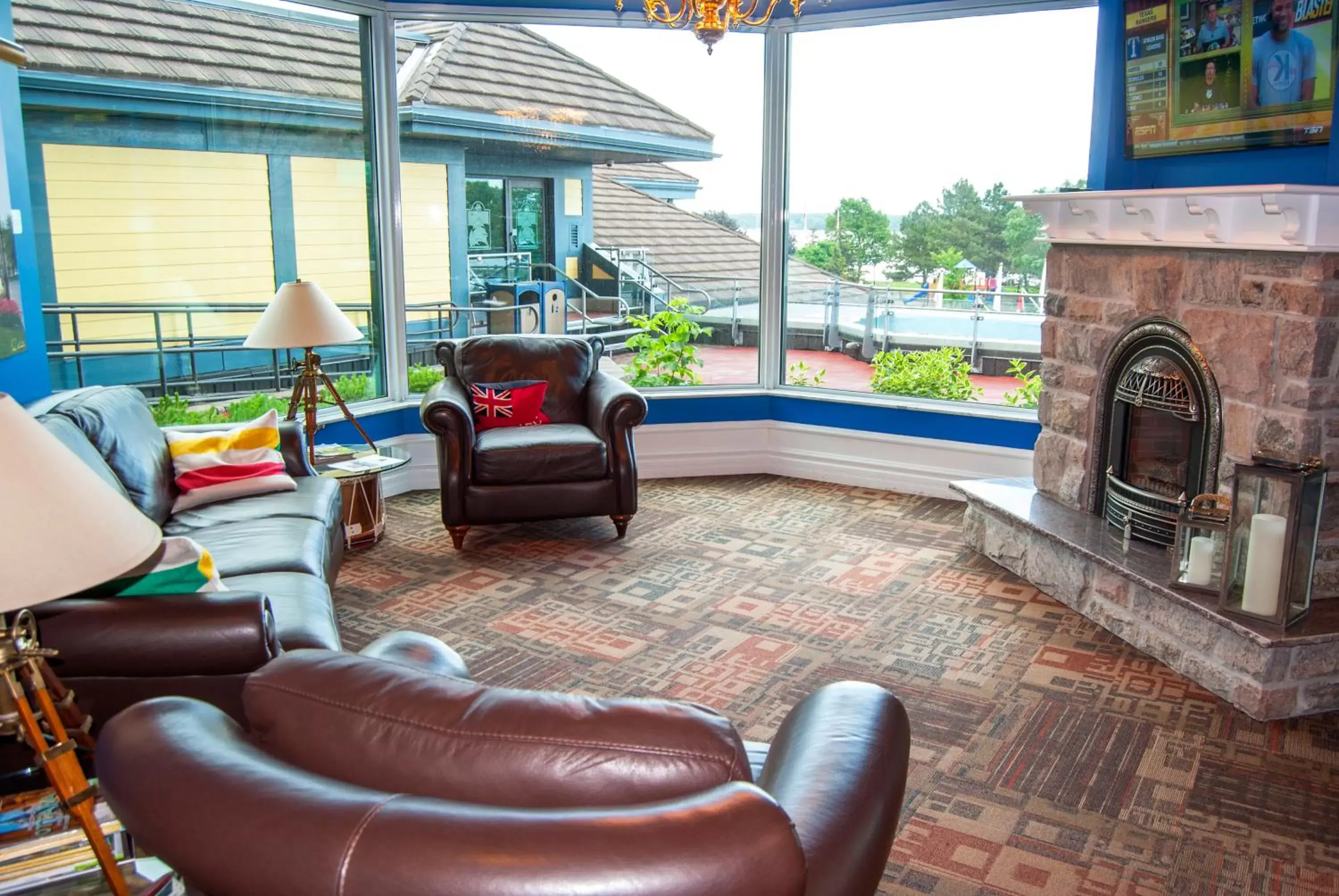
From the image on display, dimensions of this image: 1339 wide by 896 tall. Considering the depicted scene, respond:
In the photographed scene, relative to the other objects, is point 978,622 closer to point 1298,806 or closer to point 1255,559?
point 1255,559

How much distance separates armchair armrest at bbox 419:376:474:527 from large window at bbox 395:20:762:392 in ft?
4.60

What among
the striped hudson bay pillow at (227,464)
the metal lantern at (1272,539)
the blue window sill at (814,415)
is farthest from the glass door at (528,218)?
the metal lantern at (1272,539)

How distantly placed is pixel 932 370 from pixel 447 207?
2.85 metres

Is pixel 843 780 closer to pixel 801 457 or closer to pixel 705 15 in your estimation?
pixel 705 15

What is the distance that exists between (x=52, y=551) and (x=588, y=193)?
5175 millimetres

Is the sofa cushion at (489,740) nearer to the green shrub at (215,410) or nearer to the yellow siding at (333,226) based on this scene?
the green shrub at (215,410)

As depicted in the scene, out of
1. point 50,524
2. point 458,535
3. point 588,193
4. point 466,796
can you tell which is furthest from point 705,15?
point 466,796

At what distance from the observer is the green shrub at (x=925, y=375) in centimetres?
602

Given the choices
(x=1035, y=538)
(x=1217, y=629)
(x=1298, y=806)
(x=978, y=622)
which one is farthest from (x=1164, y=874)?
(x=1035, y=538)

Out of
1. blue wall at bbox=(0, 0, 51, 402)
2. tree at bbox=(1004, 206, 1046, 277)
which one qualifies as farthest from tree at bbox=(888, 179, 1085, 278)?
blue wall at bbox=(0, 0, 51, 402)

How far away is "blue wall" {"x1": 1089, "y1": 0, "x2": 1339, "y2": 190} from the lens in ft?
12.6

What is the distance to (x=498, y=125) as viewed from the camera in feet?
20.2

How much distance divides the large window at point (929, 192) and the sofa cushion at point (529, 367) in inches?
60.2

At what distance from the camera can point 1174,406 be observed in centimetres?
402
